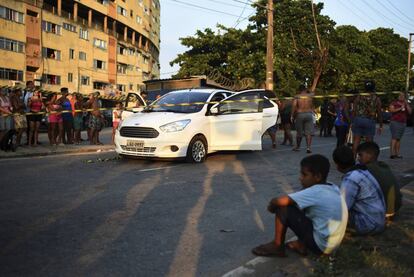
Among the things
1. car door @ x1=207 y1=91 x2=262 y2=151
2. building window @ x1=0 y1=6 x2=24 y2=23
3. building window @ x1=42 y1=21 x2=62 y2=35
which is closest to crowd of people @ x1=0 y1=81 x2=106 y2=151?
car door @ x1=207 y1=91 x2=262 y2=151

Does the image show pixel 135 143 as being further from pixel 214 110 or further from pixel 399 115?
pixel 399 115

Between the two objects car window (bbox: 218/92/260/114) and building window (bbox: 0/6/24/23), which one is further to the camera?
building window (bbox: 0/6/24/23)

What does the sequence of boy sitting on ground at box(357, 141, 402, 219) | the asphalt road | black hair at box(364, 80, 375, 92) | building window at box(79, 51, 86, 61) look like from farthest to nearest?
building window at box(79, 51, 86, 61) → black hair at box(364, 80, 375, 92) → boy sitting on ground at box(357, 141, 402, 219) → the asphalt road

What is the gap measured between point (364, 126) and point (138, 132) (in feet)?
15.8

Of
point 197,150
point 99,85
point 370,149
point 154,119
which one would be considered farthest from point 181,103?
point 99,85

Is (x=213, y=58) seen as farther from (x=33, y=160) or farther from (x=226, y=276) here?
(x=226, y=276)

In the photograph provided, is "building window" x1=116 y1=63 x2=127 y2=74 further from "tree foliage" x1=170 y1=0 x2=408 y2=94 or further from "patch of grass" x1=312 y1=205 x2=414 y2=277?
"patch of grass" x1=312 y1=205 x2=414 y2=277

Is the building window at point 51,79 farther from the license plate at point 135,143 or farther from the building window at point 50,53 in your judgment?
the license plate at point 135,143

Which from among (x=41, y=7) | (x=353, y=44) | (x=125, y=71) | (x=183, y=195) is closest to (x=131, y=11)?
(x=125, y=71)

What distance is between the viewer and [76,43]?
158 feet

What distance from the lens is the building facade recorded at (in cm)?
3891

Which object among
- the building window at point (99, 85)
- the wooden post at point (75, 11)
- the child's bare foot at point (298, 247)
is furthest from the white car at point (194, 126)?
the building window at point (99, 85)

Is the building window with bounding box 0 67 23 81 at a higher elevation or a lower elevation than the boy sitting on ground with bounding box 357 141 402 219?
higher

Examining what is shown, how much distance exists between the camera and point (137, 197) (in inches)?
248
